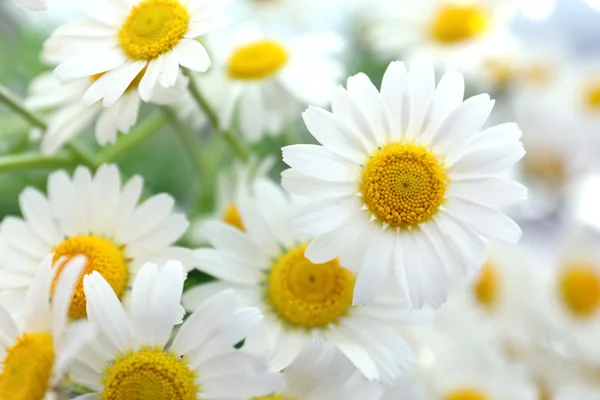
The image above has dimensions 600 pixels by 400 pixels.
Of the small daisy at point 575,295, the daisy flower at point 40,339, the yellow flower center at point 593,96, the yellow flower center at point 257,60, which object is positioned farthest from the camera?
the yellow flower center at point 593,96

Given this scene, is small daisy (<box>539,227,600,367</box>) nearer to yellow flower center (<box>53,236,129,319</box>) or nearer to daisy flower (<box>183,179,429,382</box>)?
daisy flower (<box>183,179,429,382</box>)

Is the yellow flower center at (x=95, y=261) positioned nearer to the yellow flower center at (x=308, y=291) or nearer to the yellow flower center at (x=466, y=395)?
the yellow flower center at (x=308, y=291)

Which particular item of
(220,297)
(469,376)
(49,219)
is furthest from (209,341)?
(469,376)

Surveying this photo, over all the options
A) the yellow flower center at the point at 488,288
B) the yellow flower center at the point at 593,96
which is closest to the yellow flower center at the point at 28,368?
the yellow flower center at the point at 488,288

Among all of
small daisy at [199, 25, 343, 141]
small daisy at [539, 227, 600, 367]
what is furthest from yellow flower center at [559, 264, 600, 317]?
small daisy at [199, 25, 343, 141]

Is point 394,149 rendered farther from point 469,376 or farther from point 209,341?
point 469,376

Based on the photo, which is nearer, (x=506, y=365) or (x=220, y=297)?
(x=220, y=297)

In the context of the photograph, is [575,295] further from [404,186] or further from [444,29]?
[404,186]
